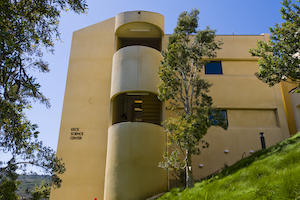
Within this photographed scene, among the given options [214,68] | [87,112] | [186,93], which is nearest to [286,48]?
[186,93]

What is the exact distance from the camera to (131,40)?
747 inches

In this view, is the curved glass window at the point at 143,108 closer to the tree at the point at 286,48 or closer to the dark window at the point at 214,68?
the dark window at the point at 214,68

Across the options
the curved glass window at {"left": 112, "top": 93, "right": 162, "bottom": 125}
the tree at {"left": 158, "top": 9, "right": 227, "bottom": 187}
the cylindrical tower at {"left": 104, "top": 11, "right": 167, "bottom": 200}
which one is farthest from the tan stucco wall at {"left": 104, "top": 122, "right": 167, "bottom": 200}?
the curved glass window at {"left": 112, "top": 93, "right": 162, "bottom": 125}

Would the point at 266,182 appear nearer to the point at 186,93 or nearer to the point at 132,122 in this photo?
the point at 186,93

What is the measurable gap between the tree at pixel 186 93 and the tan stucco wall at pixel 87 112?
478 cm

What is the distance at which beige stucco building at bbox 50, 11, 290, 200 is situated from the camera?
529 inches

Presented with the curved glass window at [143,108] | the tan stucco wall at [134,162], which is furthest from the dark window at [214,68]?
the tan stucco wall at [134,162]

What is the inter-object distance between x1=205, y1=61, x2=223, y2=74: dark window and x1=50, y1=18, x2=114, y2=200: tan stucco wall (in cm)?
633

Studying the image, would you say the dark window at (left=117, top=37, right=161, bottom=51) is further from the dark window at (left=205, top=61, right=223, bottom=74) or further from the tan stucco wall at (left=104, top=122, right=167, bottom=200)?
the tan stucco wall at (left=104, top=122, right=167, bottom=200)

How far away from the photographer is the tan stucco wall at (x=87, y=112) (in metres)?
14.9

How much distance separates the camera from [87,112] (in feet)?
54.1

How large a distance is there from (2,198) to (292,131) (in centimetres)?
1587

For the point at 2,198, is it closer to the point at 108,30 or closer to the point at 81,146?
the point at 81,146

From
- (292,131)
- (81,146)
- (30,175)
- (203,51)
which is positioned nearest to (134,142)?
(81,146)
